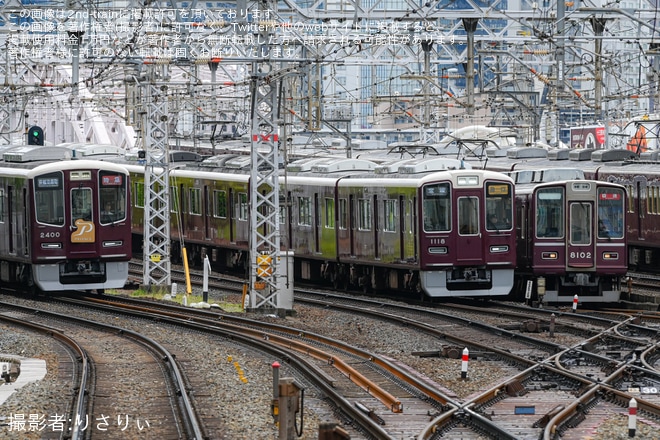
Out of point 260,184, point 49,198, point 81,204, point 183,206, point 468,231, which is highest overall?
point 260,184

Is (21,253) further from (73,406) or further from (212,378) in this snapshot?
(73,406)

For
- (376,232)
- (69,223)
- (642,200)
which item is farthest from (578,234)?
(69,223)

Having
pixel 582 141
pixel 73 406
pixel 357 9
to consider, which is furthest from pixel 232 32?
pixel 582 141

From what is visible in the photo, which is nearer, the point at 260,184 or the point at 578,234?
the point at 260,184

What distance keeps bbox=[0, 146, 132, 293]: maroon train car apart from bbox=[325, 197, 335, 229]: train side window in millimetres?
4256

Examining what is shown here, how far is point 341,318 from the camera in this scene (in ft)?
72.2

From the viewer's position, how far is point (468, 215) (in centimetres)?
2383

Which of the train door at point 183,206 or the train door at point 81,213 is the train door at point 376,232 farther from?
the train door at point 183,206

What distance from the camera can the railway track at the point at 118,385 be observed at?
11.6m

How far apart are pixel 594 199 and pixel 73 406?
524 inches

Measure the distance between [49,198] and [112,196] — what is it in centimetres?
116

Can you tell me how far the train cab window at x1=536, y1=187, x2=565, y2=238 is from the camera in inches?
942

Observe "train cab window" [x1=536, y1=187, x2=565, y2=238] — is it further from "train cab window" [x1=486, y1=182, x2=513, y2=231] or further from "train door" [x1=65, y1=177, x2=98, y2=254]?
"train door" [x1=65, y1=177, x2=98, y2=254]

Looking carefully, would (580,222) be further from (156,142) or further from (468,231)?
(156,142)
